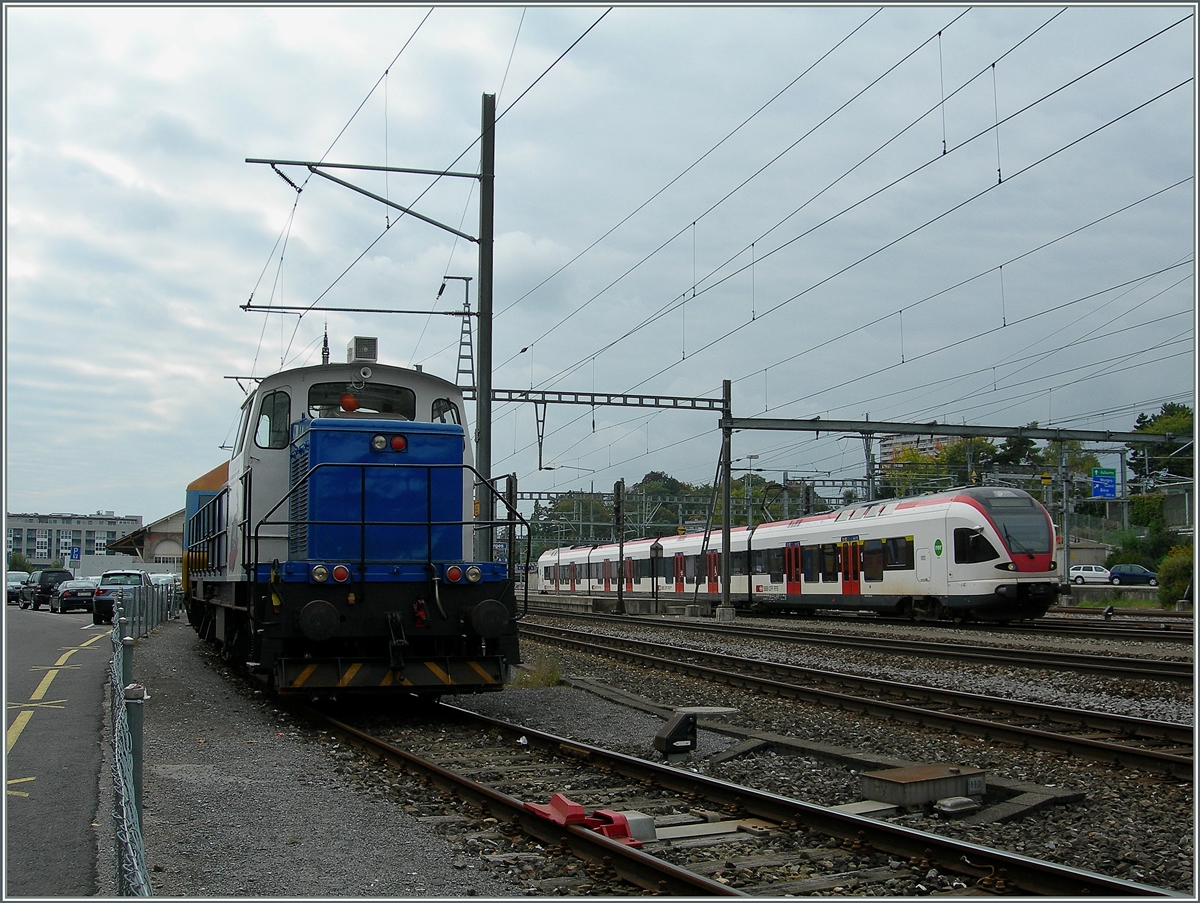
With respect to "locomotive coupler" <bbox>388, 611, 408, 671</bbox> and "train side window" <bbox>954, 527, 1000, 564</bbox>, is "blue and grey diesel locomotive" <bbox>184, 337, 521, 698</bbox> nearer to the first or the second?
"locomotive coupler" <bbox>388, 611, 408, 671</bbox>

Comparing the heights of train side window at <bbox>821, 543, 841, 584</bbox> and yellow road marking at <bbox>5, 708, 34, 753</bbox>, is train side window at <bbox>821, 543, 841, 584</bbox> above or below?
above

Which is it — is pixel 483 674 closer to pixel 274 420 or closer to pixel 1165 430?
pixel 274 420

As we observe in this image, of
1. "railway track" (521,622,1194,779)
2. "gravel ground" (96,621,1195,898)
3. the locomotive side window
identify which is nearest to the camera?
"gravel ground" (96,621,1195,898)

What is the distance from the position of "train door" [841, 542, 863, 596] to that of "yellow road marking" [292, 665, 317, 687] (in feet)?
64.3

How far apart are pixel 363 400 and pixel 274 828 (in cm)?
561

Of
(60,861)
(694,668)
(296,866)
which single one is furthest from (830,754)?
(694,668)

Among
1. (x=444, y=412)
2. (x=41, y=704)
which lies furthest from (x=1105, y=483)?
(x=41, y=704)

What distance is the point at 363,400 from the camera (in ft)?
35.1

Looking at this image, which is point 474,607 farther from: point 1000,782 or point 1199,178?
point 1199,178

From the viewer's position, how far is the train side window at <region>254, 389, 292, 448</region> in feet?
35.4

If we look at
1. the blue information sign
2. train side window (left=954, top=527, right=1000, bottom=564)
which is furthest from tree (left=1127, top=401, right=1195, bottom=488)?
train side window (left=954, top=527, right=1000, bottom=564)

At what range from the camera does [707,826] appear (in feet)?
19.0

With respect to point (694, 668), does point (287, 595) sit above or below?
above

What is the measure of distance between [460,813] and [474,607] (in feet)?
10.7
